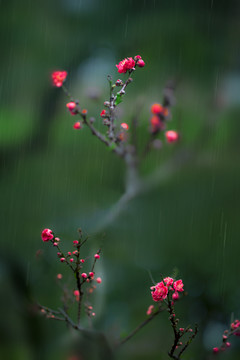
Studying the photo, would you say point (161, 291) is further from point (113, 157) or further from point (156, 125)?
point (113, 157)

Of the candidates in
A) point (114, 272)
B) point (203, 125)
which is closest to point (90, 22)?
point (203, 125)

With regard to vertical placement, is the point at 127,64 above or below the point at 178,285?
above

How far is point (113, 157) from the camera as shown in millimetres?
2795

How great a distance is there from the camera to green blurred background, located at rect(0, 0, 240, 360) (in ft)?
6.69

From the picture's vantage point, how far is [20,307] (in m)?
1.96

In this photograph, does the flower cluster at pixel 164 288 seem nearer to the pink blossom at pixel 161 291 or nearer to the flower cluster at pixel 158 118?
the pink blossom at pixel 161 291

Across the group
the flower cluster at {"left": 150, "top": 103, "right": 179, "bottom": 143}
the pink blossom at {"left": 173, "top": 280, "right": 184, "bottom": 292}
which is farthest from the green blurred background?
the pink blossom at {"left": 173, "top": 280, "right": 184, "bottom": 292}

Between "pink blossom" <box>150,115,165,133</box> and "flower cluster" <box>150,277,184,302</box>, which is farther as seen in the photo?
"pink blossom" <box>150,115,165,133</box>

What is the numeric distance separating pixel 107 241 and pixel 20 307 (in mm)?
622

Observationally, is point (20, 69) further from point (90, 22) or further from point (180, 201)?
point (180, 201)

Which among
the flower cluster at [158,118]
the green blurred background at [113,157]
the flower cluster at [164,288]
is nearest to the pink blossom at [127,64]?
the flower cluster at [164,288]

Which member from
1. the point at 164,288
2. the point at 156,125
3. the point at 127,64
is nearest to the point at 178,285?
the point at 164,288

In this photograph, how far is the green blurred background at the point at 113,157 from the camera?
6.69ft

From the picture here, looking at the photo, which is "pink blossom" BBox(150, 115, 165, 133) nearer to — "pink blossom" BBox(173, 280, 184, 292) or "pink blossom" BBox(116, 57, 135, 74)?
"pink blossom" BBox(116, 57, 135, 74)
